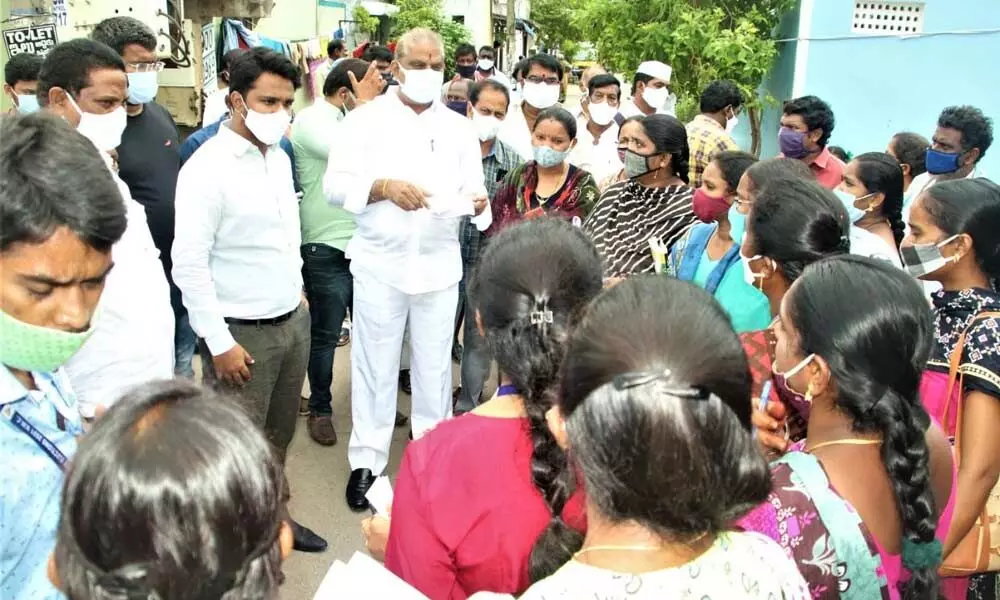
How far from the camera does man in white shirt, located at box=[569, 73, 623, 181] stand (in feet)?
17.4

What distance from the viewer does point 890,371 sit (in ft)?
4.75

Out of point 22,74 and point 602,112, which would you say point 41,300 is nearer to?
point 22,74

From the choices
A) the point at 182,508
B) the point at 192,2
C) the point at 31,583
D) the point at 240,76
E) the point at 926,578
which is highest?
the point at 192,2

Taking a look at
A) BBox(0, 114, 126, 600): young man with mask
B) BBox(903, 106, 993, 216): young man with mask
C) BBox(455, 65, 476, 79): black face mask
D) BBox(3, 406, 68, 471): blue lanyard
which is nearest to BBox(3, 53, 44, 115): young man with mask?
BBox(0, 114, 126, 600): young man with mask

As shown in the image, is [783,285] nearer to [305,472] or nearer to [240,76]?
[240,76]

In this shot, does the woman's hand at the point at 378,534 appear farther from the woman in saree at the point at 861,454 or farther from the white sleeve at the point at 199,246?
the white sleeve at the point at 199,246

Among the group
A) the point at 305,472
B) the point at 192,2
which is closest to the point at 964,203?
the point at 305,472

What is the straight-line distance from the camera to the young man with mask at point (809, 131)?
434 centimetres

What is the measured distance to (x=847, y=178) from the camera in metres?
3.38

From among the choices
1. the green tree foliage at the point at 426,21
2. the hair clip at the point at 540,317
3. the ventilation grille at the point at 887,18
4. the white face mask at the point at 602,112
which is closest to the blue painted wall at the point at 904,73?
the ventilation grille at the point at 887,18

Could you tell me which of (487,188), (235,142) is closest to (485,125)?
(487,188)

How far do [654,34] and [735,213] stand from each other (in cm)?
758

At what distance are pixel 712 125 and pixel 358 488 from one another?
338 cm

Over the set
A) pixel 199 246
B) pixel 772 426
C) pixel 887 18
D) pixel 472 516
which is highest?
pixel 887 18
